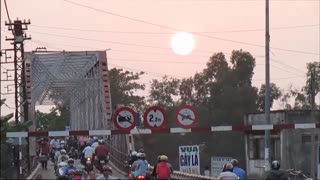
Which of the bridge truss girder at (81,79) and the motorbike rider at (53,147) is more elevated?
the bridge truss girder at (81,79)

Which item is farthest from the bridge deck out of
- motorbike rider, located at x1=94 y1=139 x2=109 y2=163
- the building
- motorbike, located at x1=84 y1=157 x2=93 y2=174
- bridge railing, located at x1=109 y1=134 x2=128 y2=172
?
the building

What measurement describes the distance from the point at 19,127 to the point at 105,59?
63.9 feet

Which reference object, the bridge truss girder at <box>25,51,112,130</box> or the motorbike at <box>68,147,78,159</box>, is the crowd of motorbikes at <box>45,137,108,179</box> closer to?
the motorbike at <box>68,147,78,159</box>

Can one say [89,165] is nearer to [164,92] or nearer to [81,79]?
[81,79]

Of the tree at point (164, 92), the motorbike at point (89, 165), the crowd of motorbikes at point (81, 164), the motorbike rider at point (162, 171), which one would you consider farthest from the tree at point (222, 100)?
the motorbike rider at point (162, 171)

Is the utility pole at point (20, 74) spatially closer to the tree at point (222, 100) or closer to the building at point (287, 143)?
the building at point (287, 143)

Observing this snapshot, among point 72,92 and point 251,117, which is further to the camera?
point 72,92

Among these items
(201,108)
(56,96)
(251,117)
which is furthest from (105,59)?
(201,108)

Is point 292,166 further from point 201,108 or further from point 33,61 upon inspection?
point 201,108

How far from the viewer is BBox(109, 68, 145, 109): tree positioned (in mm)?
95088

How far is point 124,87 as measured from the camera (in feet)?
315

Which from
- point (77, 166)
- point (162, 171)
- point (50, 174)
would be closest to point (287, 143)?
point (50, 174)

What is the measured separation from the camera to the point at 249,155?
5619cm

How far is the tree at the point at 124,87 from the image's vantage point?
312 feet
